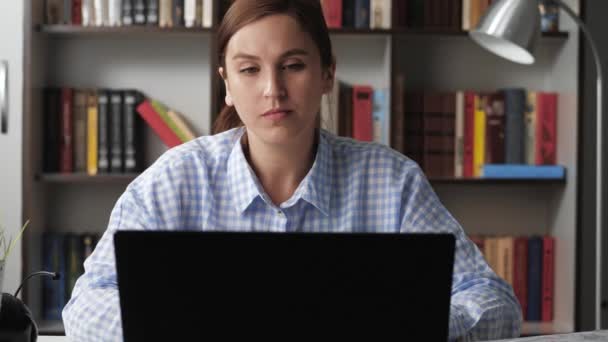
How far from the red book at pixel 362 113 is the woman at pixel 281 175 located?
4.36ft

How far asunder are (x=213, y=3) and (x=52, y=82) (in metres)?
0.72

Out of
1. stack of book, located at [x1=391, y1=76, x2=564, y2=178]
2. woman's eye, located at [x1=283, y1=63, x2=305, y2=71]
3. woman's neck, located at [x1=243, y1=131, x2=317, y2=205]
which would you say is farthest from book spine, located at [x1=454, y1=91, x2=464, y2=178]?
woman's eye, located at [x1=283, y1=63, x2=305, y2=71]

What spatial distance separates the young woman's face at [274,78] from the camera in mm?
1294

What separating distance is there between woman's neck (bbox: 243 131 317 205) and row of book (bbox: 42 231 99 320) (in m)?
1.61

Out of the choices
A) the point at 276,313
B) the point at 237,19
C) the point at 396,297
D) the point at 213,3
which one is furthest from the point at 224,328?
the point at 213,3

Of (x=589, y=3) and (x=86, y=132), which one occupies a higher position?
(x=589, y=3)

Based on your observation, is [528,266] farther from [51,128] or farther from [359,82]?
[51,128]

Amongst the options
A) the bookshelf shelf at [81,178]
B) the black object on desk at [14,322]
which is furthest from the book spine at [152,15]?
the black object on desk at [14,322]

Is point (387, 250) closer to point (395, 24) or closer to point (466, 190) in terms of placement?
point (395, 24)

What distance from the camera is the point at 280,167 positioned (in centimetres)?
144

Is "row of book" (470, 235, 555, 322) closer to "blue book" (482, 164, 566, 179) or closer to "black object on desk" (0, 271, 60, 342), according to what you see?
"blue book" (482, 164, 566, 179)

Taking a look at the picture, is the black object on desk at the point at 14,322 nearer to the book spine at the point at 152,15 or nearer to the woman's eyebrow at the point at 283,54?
the woman's eyebrow at the point at 283,54

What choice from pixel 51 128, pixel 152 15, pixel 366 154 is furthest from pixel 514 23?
pixel 51 128

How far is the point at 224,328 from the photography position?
2.46ft
